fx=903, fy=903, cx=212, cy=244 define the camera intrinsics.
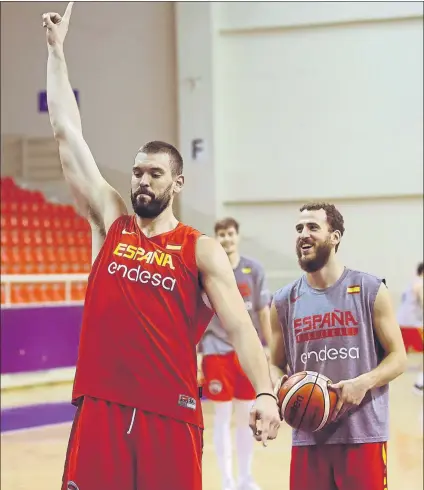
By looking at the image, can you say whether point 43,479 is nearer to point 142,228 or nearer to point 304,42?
point 142,228

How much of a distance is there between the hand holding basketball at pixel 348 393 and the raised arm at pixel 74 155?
1.11 meters

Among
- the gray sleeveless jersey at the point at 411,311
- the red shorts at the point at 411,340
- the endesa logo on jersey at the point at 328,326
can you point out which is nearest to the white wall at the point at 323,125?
the red shorts at the point at 411,340

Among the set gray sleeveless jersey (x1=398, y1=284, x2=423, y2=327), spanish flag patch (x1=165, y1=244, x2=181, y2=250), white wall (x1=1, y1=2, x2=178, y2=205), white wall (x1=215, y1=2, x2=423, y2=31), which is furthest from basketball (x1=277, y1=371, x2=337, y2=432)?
white wall (x1=215, y1=2, x2=423, y2=31)

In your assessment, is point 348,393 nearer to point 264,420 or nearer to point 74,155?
point 264,420

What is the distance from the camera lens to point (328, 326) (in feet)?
12.5

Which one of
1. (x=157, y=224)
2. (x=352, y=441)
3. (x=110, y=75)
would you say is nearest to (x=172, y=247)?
(x=157, y=224)

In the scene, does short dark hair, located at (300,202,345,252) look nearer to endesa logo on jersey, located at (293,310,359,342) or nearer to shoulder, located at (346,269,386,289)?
shoulder, located at (346,269,386,289)

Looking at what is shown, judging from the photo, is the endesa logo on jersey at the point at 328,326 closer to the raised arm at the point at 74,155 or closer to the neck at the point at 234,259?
the raised arm at the point at 74,155

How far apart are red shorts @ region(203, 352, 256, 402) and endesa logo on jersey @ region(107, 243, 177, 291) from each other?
136 inches

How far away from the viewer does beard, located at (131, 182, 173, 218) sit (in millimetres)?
3191

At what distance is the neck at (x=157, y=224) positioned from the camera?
3.28 metres

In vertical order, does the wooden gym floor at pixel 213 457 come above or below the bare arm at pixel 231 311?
below

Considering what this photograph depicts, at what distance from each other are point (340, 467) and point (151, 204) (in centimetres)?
140

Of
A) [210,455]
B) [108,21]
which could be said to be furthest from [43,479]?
[108,21]
